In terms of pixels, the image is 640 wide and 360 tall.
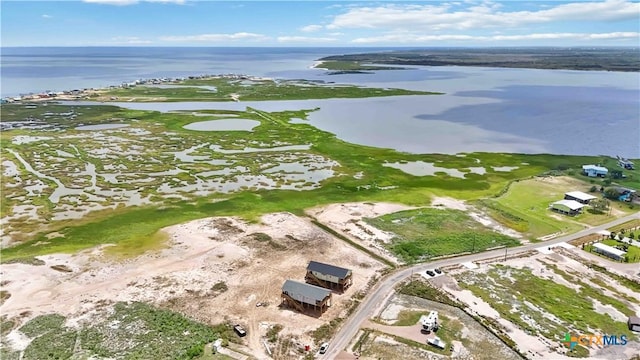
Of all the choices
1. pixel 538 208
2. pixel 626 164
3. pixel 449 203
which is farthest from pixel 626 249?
pixel 626 164

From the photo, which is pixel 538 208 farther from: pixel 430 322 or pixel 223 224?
pixel 223 224

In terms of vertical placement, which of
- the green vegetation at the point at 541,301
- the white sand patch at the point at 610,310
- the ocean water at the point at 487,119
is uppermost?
the ocean water at the point at 487,119

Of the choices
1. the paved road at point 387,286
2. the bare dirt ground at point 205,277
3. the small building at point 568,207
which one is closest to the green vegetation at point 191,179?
the paved road at point 387,286

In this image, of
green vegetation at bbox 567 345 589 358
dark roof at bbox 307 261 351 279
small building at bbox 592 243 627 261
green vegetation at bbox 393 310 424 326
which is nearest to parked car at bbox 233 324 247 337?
dark roof at bbox 307 261 351 279

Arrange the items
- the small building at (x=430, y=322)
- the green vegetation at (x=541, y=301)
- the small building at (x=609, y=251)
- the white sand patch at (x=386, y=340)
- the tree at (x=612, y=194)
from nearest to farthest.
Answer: the white sand patch at (x=386, y=340) → the small building at (x=430, y=322) → the green vegetation at (x=541, y=301) → the small building at (x=609, y=251) → the tree at (x=612, y=194)

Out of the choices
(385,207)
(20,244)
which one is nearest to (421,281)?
(385,207)

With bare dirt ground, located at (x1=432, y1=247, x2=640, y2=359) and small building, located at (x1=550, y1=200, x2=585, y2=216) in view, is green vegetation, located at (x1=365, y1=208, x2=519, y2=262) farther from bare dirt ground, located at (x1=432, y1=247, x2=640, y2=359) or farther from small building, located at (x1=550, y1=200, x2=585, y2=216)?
small building, located at (x1=550, y1=200, x2=585, y2=216)

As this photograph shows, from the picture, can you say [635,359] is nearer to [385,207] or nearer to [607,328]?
[607,328]

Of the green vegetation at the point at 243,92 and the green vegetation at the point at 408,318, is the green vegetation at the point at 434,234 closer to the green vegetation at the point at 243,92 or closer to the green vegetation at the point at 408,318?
the green vegetation at the point at 408,318
